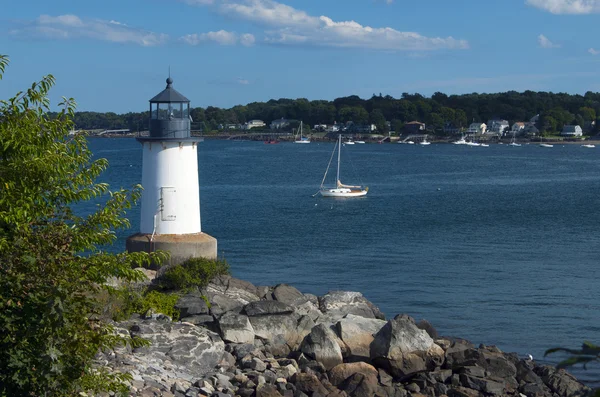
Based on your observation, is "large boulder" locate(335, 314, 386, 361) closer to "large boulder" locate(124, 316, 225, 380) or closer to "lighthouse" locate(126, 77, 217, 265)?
"large boulder" locate(124, 316, 225, 380)

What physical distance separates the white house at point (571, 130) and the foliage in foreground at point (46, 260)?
197371 mm

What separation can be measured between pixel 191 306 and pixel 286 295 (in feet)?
9.20

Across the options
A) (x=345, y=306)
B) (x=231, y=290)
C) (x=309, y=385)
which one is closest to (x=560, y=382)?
(x=309, y=385)

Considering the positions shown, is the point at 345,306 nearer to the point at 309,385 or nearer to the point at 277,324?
the point at 277,324

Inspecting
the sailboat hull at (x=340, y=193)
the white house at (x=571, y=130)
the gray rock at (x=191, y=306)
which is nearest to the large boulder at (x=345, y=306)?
the gray rock at (x=191, y=306)

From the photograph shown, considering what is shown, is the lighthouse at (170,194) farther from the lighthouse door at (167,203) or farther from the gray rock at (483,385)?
→ the gray rock at (483,385)

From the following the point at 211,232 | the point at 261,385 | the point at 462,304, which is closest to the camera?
the point at 261,385

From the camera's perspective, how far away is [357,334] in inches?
605

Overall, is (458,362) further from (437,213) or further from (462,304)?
(437,213)

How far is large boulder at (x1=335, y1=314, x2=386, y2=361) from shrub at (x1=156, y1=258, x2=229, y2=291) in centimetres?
314

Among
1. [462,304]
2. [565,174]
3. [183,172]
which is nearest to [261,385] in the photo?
[183,172]

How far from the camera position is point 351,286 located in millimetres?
25922

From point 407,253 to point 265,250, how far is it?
5.48 m

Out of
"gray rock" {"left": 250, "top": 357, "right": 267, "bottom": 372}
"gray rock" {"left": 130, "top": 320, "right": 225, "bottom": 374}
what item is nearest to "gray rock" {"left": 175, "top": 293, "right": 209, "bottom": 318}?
"gray rock" {"left": 130, "top": 320, "right": 225, "bottom": 374}
